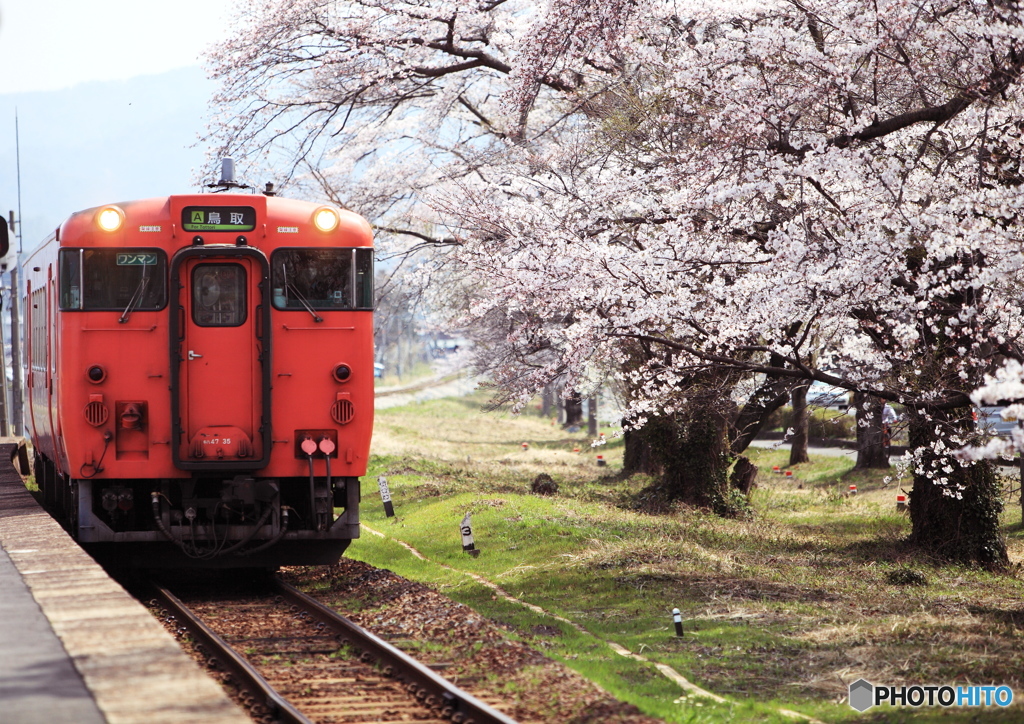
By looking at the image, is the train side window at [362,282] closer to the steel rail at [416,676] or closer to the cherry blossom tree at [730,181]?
the steel rail at [416,676]

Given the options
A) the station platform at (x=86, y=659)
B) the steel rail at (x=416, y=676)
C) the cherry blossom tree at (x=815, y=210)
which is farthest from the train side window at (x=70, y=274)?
the cherry blossom tree at (x=815, y=210)

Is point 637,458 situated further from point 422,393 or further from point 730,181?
point 422,393

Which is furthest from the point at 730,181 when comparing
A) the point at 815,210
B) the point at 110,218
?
the point at 110,218

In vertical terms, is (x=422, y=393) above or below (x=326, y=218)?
below

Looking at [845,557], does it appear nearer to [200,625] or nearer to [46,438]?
[200,625]

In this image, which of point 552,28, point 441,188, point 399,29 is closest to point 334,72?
point 399,29

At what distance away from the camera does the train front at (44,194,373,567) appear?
394 inches

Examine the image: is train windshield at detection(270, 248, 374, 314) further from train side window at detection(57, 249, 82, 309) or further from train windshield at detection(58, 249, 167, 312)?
train side window at detection(57, 249, 82, 309)

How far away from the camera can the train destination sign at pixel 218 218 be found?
10188mm

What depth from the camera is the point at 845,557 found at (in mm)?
14023

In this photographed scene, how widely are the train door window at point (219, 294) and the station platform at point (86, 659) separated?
2.41 m

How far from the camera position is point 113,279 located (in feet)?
33.1

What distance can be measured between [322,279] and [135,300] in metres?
1.65

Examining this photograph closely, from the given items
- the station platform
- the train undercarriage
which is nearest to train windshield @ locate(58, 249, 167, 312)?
the train undercarriage
